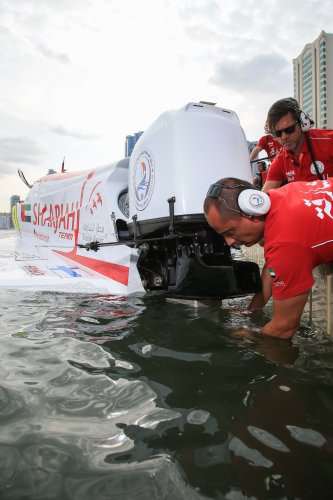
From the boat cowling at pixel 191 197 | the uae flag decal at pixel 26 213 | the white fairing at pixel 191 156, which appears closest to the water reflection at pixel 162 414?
the boat cowling at pixel 191 197

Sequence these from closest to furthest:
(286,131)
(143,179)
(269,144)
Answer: (286,131) < (143,179) < (269,144)

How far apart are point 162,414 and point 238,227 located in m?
1.01

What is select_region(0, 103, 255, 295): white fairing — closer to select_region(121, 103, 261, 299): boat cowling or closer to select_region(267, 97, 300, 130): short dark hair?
select_region(121, 103, 261, 299): boat cowling

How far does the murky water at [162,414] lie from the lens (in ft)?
3.45

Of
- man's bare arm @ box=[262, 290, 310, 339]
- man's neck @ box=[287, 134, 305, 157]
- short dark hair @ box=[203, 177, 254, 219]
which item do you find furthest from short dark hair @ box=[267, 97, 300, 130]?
man's bare arm @ box=[262, 290, 310, 339]

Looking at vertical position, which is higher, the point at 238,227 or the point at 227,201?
the point at 227,201

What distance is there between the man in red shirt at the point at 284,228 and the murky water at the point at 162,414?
357 millimetres

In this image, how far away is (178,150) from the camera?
2.66 meters

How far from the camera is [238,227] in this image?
1.94 meters

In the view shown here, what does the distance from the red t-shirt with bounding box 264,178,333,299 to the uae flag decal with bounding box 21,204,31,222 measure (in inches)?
216

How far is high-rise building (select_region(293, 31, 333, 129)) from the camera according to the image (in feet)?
64.3

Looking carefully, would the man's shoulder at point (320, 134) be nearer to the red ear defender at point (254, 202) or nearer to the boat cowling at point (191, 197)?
the boat cowling at point (191, 197)

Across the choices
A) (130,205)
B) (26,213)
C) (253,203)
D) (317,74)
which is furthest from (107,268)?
(317,74)

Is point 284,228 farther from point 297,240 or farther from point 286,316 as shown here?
point 286,316
